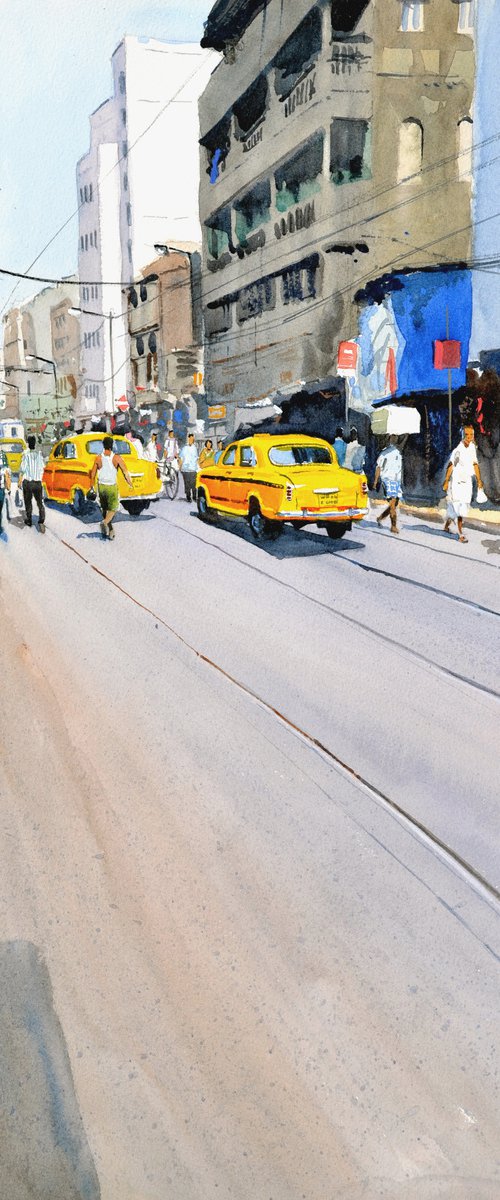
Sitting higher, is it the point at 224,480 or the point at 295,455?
the point at 295,455

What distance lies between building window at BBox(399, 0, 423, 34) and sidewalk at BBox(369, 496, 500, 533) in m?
15.7

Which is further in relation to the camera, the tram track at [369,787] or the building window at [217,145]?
the building window at [217,145]

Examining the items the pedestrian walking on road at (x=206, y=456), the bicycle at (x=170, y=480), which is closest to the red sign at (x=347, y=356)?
the pedestrian walking on road at (x=206, y=456)

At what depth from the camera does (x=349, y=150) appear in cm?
3222

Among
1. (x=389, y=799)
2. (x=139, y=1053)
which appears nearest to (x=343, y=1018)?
(x=139, y=1053)

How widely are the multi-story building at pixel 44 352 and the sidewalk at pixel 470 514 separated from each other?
74.7 meters

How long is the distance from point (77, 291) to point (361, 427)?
85823 mm

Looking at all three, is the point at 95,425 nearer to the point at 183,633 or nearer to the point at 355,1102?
the point at 183,633

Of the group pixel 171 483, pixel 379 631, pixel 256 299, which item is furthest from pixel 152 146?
pixel 379 631

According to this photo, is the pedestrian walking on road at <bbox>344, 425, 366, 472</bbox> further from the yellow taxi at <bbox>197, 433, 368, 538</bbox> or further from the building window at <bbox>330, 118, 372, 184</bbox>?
the building window at <bbox>330, 118, 372, 184</bbox>

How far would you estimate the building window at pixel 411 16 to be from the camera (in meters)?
30.8

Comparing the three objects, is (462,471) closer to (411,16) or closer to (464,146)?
(464,146)

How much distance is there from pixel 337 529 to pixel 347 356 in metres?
14.1

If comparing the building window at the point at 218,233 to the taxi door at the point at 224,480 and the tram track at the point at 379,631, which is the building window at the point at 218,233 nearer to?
the taxi door at the point at 224,480
